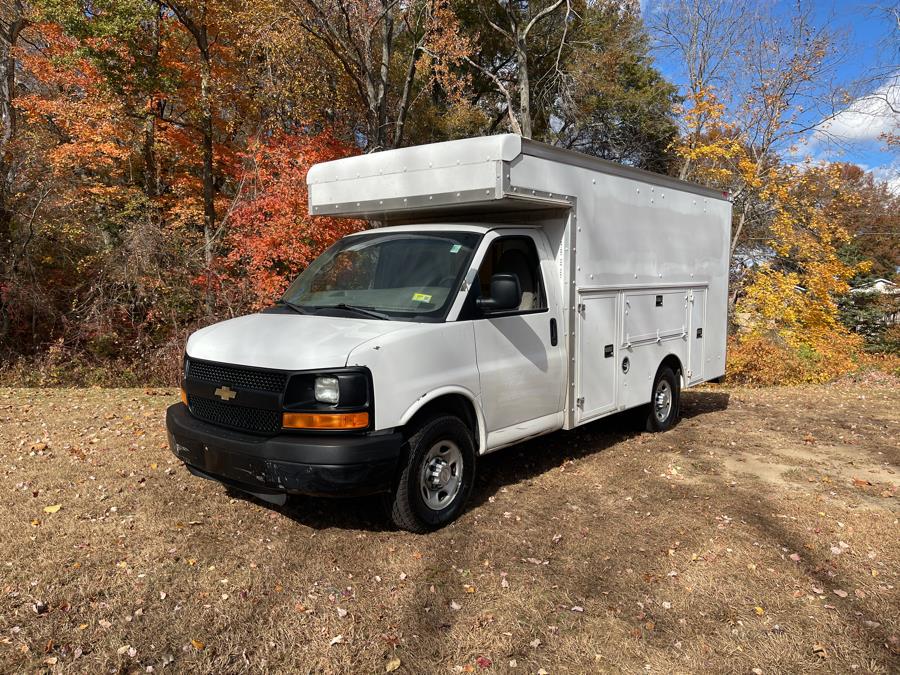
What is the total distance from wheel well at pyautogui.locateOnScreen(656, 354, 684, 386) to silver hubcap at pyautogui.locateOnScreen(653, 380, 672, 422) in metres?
0.19

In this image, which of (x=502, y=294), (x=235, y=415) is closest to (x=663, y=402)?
(x=502, y=294)

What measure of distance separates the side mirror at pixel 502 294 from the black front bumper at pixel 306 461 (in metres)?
1.21

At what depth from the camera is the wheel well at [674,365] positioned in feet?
23.9

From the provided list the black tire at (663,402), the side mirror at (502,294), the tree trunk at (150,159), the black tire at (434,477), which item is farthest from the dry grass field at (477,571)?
the tree trunk at (150,159)

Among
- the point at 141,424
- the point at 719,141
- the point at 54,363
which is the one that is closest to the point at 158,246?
the point at 54,363

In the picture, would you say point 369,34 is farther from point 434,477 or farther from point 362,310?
point 434,477

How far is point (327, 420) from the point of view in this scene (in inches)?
151

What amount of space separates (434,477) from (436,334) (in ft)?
3.28

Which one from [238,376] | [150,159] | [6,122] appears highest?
[6,122]

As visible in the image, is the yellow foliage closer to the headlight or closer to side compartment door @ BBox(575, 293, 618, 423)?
side compartment door @ BBox(575, 293, 618, 423)

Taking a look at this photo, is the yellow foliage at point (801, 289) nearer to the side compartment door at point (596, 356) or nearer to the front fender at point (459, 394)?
the side compartment door at point (596, 356)

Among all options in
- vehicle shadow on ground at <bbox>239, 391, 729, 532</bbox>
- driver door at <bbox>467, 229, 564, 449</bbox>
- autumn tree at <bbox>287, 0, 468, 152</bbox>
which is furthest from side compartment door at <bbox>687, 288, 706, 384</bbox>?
autumn tree at <bbox>287, 0, 468, 152</bbox>

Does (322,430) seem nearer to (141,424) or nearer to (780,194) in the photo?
(141,424)

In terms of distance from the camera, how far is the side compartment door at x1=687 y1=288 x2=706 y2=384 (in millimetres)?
7652
